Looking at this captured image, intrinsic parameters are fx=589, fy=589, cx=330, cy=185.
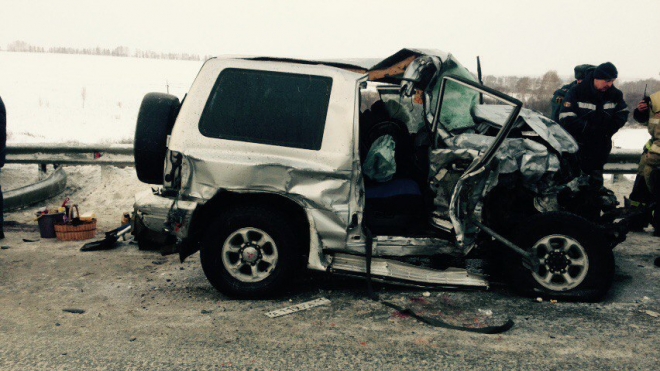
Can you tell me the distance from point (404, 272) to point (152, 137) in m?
2.32

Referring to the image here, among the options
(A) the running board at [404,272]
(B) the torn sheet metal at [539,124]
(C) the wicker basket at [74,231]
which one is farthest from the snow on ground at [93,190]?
(B) the torn sheet metal at [539,124]

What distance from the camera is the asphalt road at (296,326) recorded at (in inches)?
142

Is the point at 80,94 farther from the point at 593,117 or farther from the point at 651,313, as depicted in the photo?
the point at 651,313

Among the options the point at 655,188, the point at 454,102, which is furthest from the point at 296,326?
the point at 655,188

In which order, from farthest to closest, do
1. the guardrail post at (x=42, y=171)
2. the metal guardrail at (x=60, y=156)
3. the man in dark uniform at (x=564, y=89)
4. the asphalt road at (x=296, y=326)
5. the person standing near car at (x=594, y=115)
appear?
1. the guardrail post at (x=42, y=171)
2. the metal guardrail at (x=60, y=156)
3. the man in dark uniform at (x=564, y=89)
4. the person standing near car at (x=594, y=115)
5. the asphalt road at (x=296, y=326)

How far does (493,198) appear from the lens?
500 centimetres

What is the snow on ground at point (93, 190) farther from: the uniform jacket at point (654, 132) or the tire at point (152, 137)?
the uniform jacket at point (654, 132)

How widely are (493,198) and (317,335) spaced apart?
78.6 inches

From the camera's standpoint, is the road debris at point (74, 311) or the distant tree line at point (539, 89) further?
the distant tree line at point (539, 89)

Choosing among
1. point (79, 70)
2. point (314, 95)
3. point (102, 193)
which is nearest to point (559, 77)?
point (102, 193)

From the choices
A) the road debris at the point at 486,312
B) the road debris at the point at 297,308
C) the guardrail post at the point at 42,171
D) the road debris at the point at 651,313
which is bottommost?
the road debris at the point at 651,313

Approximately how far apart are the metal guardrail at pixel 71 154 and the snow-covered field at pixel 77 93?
188 cm

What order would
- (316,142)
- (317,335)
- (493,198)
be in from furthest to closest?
(493,198)
(316,142)
(317,335)

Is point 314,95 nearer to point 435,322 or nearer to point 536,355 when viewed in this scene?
point 435,322
